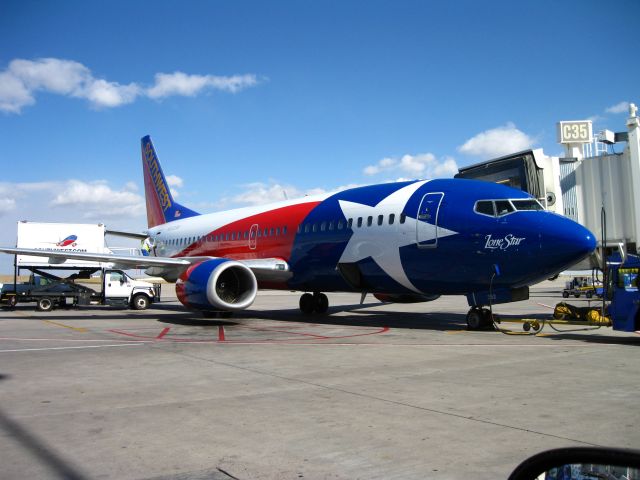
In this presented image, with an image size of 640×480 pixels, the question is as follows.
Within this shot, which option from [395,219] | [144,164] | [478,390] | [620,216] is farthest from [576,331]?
[144,164]

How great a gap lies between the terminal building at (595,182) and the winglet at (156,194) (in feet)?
46.3

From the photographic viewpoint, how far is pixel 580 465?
169 centimetres

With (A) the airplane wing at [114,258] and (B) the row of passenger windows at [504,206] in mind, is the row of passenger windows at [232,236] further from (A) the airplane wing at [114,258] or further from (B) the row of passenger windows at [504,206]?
(B) the row of passenger windows at [504,206]

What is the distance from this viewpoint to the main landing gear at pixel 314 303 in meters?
19.1

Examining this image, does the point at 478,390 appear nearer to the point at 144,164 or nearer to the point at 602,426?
the point at 602,426

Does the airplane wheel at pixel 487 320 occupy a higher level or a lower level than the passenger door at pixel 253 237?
lower

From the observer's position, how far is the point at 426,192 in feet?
44.2

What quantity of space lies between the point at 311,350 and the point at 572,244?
562 centimetres

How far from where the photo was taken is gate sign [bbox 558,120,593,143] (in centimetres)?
2816

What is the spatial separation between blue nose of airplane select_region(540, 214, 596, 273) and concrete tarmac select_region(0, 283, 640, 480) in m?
1.53

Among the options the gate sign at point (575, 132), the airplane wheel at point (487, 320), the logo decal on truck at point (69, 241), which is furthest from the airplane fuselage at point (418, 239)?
the gate sign at point (575, 132)

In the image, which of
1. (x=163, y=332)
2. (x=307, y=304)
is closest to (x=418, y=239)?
(x=163, y=332)

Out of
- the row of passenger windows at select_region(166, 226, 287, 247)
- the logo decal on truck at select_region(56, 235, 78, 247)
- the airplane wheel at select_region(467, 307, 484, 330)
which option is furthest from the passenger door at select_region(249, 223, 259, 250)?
the logo decal on truck at select_region(56, 235, 78, 247)

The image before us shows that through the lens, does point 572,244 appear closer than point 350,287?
Yes
